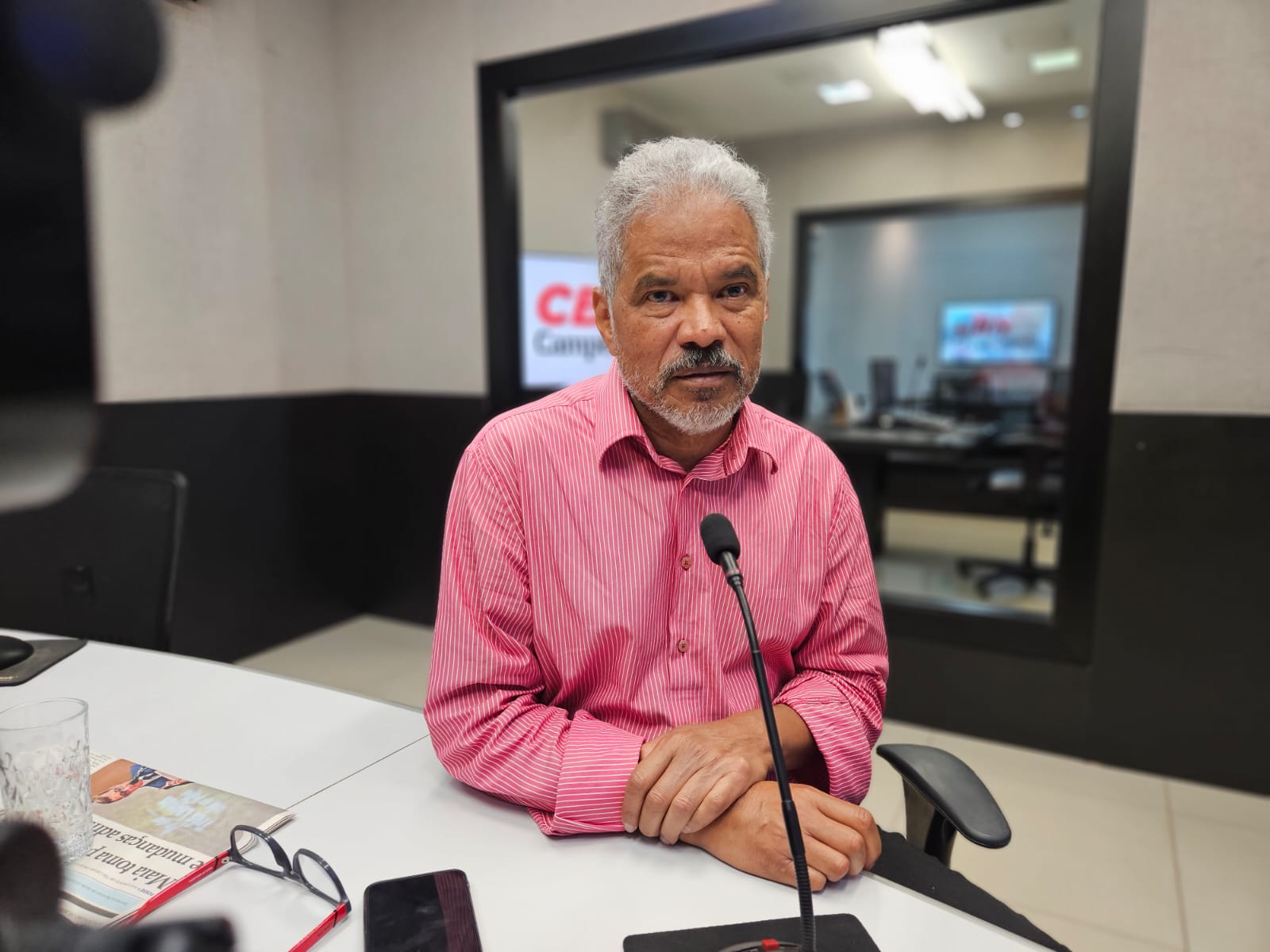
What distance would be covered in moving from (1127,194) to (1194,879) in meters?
1.72

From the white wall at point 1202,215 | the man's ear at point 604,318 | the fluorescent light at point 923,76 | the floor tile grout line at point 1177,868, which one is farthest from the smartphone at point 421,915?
the fluorescent light at point 923,76

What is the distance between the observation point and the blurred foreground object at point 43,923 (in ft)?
0.67

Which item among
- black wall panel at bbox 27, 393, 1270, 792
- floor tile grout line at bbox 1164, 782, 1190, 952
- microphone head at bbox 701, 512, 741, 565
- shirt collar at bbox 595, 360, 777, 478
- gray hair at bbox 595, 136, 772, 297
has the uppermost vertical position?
gray hair at bbox 595, 136, 772, 297

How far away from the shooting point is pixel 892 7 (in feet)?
7.28

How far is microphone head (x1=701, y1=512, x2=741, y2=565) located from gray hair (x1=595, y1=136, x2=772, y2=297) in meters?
0.52

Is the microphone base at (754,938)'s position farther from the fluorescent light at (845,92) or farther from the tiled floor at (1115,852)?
the fluorescent light at (845,92)

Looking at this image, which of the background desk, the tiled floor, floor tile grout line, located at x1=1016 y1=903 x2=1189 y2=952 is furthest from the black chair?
floor tile grout line, located at x1=1016 y1=903 x2=1189 y2=952

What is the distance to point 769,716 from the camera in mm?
603

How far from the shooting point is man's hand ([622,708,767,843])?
78 cm

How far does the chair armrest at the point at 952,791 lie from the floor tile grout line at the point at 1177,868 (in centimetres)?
A: 99

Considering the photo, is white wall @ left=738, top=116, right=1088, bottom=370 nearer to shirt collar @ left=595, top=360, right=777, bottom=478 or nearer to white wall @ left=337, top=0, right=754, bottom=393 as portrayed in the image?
white wall @ left=337, top=0, right=754, bottom=393

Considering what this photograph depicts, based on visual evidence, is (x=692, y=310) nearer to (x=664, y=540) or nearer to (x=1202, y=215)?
(x=664, y=540)

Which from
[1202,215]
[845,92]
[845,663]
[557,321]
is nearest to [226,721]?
[845,663]

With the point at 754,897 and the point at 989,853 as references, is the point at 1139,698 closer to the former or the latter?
the point at 989,853
